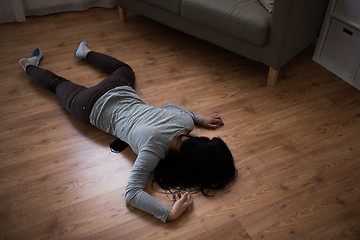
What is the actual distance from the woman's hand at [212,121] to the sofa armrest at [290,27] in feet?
1.77

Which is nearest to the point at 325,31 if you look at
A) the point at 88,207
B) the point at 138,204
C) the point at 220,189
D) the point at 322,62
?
the point at 322,62

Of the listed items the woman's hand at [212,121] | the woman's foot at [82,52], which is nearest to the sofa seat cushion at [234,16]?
the woman's hand at [212,121]

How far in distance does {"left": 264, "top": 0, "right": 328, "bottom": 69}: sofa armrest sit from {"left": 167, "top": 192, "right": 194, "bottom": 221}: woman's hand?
1.08 m

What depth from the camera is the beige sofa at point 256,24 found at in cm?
204

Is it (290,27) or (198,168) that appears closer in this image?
(198,168)

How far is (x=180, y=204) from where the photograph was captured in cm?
153

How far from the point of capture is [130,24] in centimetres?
294

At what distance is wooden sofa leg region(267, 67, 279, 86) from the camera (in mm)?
2232

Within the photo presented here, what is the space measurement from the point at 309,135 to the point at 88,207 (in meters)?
1.25

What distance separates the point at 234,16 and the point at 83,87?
1017 millimetres

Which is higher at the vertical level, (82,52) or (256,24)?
(256,24)

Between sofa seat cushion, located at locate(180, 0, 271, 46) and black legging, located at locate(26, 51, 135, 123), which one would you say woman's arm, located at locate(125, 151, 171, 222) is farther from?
sofa seat cushion, located at locate(180, 0, 271, 46)

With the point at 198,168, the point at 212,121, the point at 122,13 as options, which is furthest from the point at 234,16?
the point at 122,13

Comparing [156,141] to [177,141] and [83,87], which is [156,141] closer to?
[177,141]
